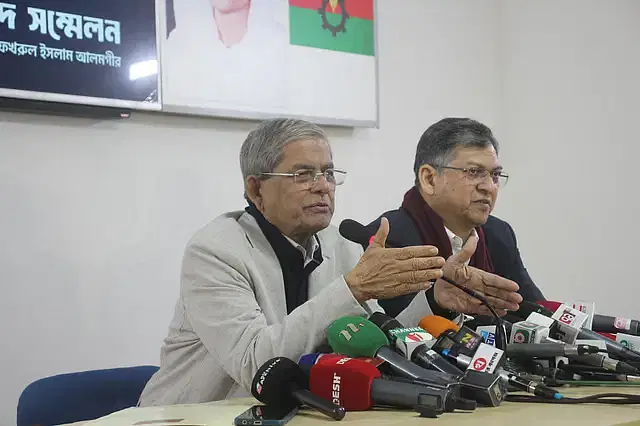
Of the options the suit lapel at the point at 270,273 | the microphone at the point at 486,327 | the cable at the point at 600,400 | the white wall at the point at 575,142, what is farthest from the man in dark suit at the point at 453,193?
the white wall at the point at 575,142

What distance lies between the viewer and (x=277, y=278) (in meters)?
1.88

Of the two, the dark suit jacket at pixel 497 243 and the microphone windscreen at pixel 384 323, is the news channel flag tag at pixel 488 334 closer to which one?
the microphone windscreen at pixel 384 323

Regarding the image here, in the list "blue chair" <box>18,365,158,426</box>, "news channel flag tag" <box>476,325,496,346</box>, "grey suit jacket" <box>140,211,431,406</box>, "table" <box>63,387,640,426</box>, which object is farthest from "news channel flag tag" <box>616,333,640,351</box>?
"blue chair" <box>18,365,158,426</box>

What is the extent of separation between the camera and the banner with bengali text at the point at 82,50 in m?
2.53

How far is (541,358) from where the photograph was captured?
1482mm

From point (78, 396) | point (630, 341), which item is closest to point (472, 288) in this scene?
point (630, 341)

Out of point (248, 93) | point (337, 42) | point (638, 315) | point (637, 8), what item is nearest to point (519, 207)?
point (638, 315)

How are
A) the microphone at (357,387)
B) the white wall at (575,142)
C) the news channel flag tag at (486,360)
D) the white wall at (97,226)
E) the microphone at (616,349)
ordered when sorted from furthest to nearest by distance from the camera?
the white wall at (575,142) → the white wall at (97,226) → the microphone at (616,349) → the news channel flag tag at (486,360) → the microphone at (357,387)

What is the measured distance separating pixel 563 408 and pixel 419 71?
2836 mm

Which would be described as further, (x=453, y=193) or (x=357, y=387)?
(x=453, y=193)

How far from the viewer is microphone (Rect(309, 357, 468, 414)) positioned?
1160 millimetres

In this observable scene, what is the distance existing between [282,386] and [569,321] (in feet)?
2.41

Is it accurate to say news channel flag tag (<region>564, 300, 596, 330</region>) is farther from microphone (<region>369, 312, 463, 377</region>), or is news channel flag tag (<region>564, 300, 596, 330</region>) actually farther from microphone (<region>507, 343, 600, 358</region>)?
microphone (<region>369, 312, 463, 377</region>)

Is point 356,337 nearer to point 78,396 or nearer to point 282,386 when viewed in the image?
point 282,386
